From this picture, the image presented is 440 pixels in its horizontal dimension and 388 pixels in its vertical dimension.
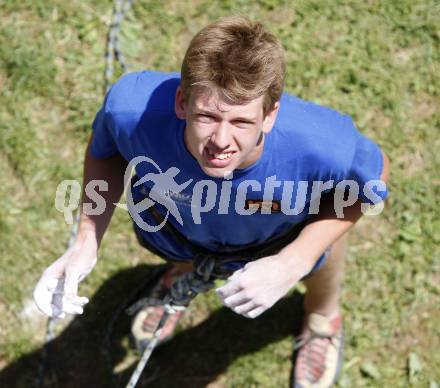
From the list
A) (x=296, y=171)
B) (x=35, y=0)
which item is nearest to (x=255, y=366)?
(x=296, y=171)

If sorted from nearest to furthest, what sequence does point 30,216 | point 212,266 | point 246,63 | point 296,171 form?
point 246,63 → point 296,171 → point 212,266 → point 30,216

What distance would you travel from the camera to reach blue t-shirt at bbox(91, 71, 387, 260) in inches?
90.6

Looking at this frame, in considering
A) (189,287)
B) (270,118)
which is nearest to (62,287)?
(189,287)

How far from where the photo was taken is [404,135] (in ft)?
12.8

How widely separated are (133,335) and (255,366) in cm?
58

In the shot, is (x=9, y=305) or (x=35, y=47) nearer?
(x=9, y=305)

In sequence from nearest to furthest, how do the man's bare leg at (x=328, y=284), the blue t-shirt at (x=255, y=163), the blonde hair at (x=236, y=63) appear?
the blonde hair at (x=236, y=63) < the blue t-shirt at (x=255, y=163) < the man's bare leg at (x=328, y=284)

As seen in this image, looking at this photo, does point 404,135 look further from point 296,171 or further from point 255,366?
point 296,171

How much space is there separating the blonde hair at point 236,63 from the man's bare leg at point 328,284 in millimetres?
931

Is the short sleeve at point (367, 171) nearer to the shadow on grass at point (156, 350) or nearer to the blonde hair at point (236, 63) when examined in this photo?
the blonde hair at point (236, 63)

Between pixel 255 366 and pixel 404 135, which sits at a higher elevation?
pixel 404 135

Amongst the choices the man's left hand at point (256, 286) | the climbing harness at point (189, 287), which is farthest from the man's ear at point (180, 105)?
the climbing harness at point (189, 287)

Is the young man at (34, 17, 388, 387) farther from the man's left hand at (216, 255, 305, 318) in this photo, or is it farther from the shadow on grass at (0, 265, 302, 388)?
the shadow on grass at (0, 265, 302, 388)

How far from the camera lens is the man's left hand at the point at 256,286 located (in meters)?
2.27
